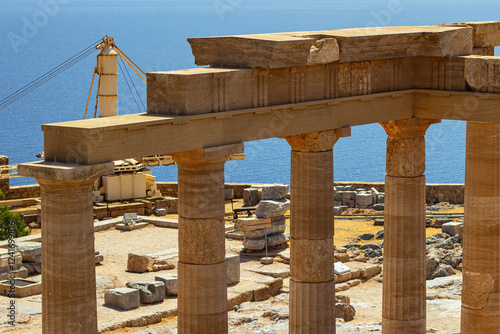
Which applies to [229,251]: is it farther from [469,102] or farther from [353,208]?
[469,102]

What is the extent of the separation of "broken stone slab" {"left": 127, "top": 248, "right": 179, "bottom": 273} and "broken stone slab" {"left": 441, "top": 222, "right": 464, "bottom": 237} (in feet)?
35.1

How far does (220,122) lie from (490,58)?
5.58m

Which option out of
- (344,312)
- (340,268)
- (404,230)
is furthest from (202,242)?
(340,268)

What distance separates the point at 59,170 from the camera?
13508mm

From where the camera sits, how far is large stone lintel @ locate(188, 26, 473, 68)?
653 inches

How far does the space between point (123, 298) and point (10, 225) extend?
420 inches

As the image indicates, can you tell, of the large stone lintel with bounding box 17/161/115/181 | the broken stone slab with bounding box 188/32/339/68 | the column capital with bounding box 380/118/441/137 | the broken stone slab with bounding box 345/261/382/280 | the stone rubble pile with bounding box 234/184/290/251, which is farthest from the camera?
the stone rubble pile with bounding box 234/184/290/251

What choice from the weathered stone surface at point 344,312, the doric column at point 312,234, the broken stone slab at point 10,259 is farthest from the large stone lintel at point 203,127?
the broken stone slab at point 10,259

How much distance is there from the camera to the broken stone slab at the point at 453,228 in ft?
122

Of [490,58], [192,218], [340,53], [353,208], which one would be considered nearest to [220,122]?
[192,218]

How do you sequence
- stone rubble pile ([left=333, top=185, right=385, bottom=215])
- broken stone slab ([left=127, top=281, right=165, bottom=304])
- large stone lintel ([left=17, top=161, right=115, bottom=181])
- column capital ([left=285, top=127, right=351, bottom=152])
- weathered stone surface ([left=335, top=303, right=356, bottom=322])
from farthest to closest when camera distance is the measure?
stone rubble pile ([left=333, top=185, right=385, bottom=215]) < broken stone slab ([left=127, top=281, right=165, bottom=304]) < weathered stone surface ([left=335, top=303, right=356, bottom=322]) < column capital ([left=285, top=127, right=351, bottom=152]) < large stone lintel ([left=17, top=161, right=115, bottom=181])

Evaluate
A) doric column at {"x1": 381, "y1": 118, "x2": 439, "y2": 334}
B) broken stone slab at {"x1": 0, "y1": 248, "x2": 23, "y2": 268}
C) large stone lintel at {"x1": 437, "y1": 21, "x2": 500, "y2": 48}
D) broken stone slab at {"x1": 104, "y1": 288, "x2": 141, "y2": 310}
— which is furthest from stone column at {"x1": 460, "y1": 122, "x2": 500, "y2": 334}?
broken stone slab at {"x1": 0, "y1": 248, "x2": 23, "y2": 268}

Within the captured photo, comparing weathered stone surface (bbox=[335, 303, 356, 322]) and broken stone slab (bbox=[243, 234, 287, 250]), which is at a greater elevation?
broken stone slab (bbox=[243, 234, 287, 250])

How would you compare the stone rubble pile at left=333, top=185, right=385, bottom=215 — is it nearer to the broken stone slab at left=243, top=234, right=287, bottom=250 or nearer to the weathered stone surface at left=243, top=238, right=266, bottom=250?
the broken stone slab at left=243, top=234, right=287, bottom=250
